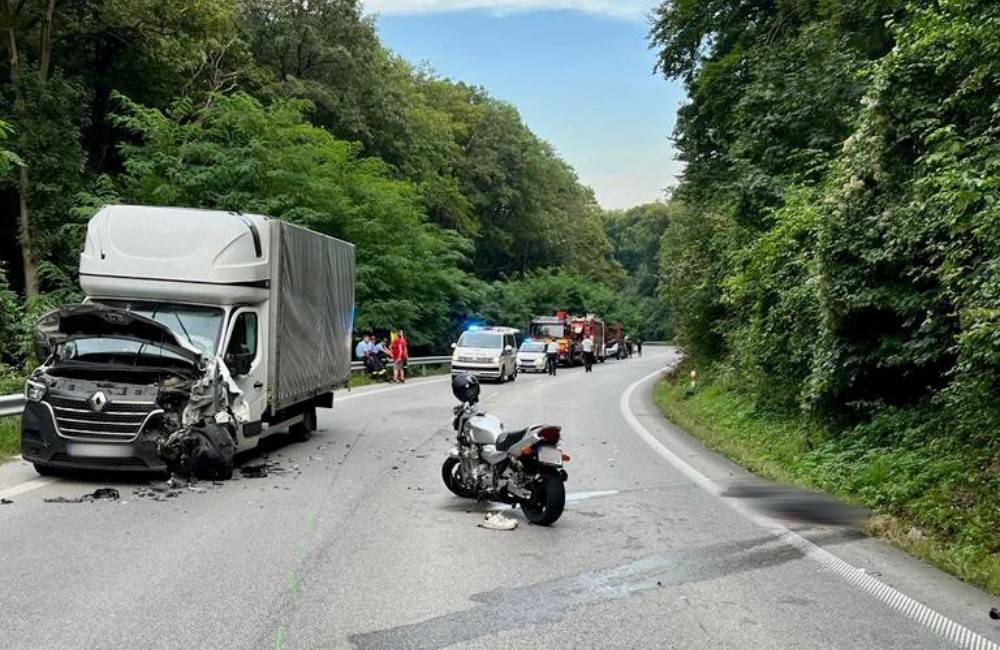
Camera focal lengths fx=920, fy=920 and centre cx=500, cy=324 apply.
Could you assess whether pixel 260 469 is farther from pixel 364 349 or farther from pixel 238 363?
pixel 364 349

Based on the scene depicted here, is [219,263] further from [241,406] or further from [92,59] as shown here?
[92,59]

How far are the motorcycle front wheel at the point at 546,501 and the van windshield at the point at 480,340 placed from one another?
25.7 meters

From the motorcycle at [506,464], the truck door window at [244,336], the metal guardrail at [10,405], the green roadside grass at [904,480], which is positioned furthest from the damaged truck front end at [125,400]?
the green roadside grass at [904,480]

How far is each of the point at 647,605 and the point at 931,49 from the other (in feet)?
27.3

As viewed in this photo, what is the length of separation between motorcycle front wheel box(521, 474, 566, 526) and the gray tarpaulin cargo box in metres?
4.58

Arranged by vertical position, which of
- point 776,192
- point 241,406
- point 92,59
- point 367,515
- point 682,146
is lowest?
point 367,515

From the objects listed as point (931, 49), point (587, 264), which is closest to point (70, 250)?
point (931, 49)

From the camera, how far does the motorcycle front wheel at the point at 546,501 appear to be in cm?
805

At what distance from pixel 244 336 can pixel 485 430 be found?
3.95 m

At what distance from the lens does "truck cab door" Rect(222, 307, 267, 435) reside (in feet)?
35.3

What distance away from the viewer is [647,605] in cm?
561

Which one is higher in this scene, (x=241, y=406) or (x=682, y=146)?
(x=682, y=146)

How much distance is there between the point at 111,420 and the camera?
9211 mm

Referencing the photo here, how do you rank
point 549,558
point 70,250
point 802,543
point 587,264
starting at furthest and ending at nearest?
point 587,264
point 70,250
point 802,543
point 549,558
